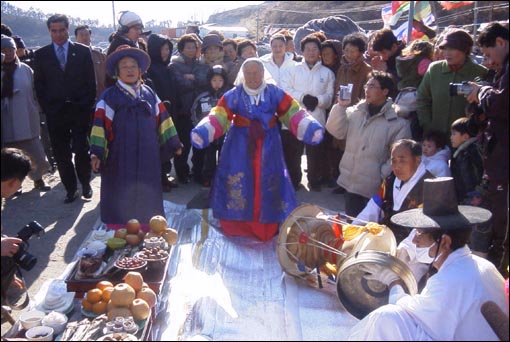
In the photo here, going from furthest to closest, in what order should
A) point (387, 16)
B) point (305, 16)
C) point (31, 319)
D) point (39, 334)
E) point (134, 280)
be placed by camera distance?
point (305, 16) < point (387, 16) < point (134, 280) < point (31, 319) < point (39, 334)

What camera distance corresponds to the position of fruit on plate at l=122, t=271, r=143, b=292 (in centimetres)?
326

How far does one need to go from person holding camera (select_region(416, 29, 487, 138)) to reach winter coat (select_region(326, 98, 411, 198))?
269 mm

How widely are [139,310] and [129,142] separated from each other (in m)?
1.90

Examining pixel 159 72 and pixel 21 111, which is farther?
pixel 159 72

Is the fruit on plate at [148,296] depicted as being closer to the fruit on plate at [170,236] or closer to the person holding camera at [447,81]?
the fruit on plate at [170,236]

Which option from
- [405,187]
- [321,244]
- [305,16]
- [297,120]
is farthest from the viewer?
[305,16]

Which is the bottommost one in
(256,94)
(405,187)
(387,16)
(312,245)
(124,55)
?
(312,245)

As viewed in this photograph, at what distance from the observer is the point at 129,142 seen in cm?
458

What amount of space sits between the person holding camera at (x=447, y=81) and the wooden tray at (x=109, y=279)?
2.72 metres

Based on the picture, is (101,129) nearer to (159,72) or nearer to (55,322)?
(159,72)

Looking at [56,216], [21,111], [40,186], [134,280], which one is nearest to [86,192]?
[56,216]

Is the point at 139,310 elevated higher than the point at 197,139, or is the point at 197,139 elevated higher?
the point at 197,139

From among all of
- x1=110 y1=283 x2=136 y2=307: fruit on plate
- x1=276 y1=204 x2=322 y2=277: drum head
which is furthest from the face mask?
x1=110 y1=283 x2=136 y2=307: fruit on plate

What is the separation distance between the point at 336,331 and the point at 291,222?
90cm
